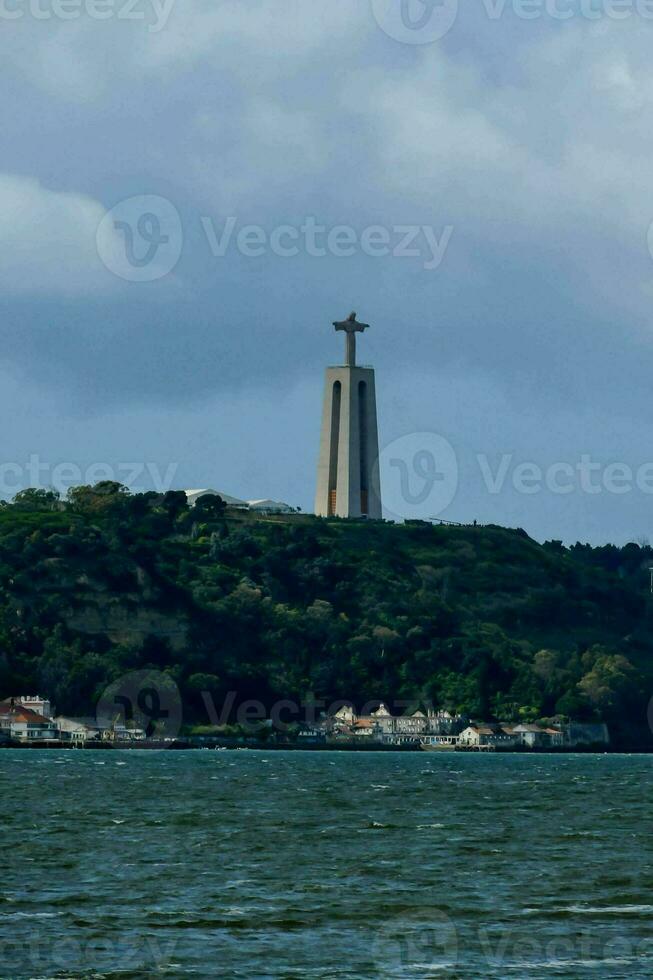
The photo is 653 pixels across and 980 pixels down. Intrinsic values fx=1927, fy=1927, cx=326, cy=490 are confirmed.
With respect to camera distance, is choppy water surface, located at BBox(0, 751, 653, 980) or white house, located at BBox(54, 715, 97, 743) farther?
white house, located at BBox(54, 715, 97, 743)

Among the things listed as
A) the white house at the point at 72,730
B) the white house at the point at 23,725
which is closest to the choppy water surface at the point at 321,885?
the white house at the point at 23,725

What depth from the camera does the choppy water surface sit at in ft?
118

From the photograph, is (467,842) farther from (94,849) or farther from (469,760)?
(469,760)

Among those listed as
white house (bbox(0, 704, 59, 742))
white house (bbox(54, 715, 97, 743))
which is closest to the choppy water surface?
white house (bbox(0, 704, 59, 742))

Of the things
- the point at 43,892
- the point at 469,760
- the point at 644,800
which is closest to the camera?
the point at 43,892

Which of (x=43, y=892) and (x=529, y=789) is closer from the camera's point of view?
(x=43, y=892)

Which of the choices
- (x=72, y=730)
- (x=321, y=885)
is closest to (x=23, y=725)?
(x=72, y=730)

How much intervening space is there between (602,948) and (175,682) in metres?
162

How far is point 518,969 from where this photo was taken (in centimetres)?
3525

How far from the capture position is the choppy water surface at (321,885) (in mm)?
36094

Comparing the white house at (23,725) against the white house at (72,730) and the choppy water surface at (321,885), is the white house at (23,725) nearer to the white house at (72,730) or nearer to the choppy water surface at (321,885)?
the white house at (72,730)

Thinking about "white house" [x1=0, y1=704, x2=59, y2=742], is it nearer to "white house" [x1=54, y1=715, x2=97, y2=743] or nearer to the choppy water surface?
"white house" [x1=54, y1=715, x2=97, y2=743]

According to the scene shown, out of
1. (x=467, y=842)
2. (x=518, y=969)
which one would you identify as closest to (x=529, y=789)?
(x=467, y=842)

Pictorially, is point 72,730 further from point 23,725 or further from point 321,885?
point 321,885
